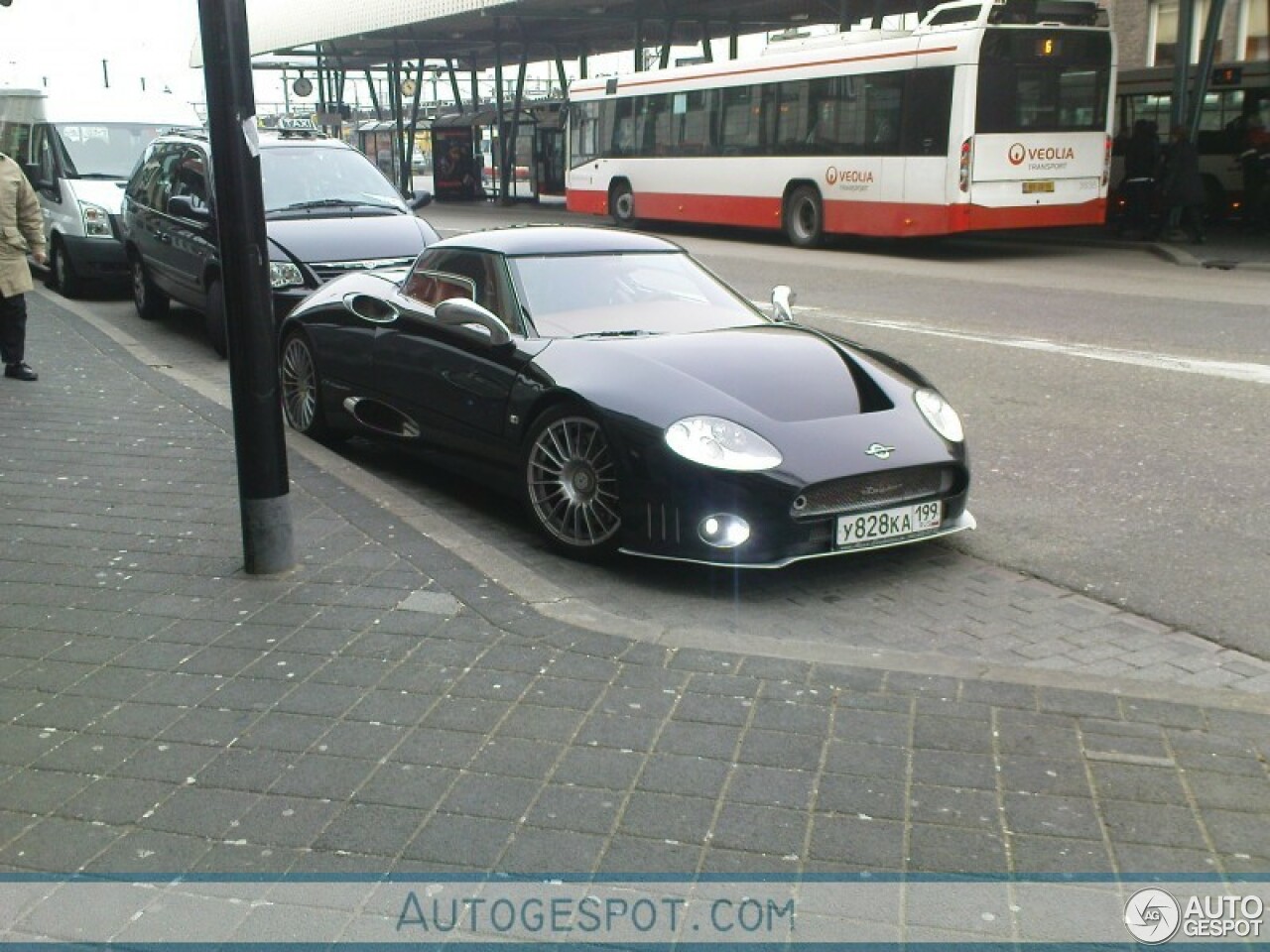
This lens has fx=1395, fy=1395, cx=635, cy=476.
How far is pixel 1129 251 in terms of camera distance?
70.6ft

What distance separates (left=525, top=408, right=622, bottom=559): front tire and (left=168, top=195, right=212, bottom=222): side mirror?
21.3ft

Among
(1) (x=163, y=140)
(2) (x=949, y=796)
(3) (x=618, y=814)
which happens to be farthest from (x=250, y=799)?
(1) (x=163, y=140)

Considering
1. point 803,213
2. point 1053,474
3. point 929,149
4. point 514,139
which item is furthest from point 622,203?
point 1053,474

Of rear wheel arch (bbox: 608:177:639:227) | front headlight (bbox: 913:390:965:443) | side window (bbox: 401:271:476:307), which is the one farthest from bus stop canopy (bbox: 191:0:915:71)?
front headlight (bbox: 913:390:965:443)

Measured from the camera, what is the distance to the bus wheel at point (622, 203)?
93.8ft

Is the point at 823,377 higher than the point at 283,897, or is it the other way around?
the point at 823,377

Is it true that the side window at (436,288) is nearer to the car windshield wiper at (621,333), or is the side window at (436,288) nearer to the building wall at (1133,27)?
the car windshield wiper at (621,333)

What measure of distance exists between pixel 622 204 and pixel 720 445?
2411 cm

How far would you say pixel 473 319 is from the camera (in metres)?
6.49

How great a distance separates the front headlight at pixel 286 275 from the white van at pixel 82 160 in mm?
5309

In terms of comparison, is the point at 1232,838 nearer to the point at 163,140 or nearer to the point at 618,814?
the point at 618,814

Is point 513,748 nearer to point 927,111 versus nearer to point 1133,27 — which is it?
point 927,111

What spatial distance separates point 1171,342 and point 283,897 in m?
10.4

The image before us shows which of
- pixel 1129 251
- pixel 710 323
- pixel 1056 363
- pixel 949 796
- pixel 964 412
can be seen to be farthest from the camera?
pixel 1129 251
